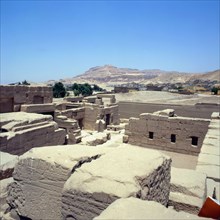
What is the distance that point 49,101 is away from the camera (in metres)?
17.8

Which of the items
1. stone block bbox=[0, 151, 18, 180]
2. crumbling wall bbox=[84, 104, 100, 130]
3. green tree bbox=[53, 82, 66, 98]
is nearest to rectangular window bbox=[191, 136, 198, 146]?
stone block bbox=[0, 151, 18, 180]

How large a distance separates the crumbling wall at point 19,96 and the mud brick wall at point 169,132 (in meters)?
6.64

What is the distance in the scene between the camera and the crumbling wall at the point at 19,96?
1446cm

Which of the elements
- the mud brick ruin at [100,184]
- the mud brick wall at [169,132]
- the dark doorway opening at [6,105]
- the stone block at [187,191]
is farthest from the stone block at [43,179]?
the dark doorway opening at [6,105]

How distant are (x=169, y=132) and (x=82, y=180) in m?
10.8

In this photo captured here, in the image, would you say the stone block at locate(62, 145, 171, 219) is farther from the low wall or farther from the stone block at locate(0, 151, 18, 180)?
→ the low wall

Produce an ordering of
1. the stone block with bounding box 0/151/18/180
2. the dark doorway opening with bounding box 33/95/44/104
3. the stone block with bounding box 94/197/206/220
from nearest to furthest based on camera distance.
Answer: the stone block with bounding box 94/197/206/220, the stone block with bounding box 0/151/18/180, the dark doorway opening with bounding box 33/95/44/104

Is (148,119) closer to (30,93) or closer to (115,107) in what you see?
(30,93)

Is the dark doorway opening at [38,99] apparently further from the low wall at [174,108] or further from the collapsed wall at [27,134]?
the low wall at [174,108]

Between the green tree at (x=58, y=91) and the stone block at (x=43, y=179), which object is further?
the green tree at (x=58, y=91)

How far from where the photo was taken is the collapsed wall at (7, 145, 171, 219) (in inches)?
90.5

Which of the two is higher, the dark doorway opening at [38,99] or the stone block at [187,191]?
the dark doorway opening at [38,99]

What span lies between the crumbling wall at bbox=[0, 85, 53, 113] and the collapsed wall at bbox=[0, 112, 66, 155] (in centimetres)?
369

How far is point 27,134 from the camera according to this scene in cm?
1019
